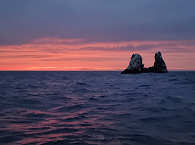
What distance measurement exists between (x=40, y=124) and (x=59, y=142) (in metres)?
2.47

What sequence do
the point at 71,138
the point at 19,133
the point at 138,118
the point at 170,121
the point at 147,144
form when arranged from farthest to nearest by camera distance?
the point at 138,118, the point at 170,121, the point at 19,133, the point at 71,138, the point at 147,144

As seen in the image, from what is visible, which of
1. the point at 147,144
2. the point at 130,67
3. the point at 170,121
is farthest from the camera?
the point at 130,67

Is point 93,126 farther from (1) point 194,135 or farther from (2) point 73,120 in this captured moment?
(1) point 194,135

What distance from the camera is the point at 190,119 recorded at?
8.61 metres

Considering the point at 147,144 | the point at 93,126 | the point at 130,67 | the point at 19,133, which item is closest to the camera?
the point at 147,144

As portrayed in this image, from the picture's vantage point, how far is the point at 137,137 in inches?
244

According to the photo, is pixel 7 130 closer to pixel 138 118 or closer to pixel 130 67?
pixel 138 118

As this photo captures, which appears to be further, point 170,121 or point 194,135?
point 170,121

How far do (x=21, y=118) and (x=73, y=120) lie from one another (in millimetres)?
2550

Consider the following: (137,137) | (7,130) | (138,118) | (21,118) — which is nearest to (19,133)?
Result: (7,130)

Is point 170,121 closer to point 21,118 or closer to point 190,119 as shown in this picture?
point 190,119

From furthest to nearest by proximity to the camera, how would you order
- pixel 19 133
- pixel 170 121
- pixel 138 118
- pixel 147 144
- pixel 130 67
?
Result: pixel 130 67 < pixel 138 118 < pixel 170 121 < pixel 19 133 < pixel 147 144

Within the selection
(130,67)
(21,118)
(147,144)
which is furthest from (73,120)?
(130,67)

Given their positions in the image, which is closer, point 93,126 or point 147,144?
point 147,144
